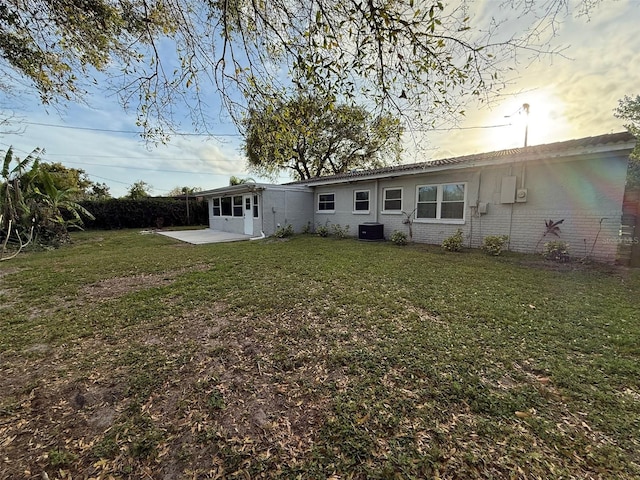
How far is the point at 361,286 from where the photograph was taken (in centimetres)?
520

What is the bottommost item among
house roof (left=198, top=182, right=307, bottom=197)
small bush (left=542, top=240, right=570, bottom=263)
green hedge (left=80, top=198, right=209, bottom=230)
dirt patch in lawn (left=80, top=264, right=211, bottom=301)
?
dirt patch in lawn (left=80, top=264, right=211, bottom=301)

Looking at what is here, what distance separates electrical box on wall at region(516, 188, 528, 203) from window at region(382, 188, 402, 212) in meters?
4.03

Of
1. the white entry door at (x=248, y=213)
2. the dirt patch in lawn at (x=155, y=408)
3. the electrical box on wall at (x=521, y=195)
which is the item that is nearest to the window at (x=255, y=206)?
the white entry door at (x=248, y=213)

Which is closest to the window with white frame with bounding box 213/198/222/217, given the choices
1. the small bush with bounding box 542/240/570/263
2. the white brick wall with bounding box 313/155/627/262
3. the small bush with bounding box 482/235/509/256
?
the white brick wall with bounding box 313/155/627/262

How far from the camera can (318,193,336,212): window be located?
14034 millimetres

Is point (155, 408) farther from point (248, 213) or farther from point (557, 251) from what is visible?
point (248, 213)

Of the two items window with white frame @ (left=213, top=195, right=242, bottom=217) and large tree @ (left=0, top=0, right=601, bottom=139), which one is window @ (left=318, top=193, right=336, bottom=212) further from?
large tree @ (left=0, top=0, right=601, bottom=139)

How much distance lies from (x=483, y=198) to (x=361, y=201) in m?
5.03

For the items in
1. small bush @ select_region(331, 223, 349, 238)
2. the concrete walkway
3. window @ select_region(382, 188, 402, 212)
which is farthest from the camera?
small bush @ select_region(331, 223, 349, 238)

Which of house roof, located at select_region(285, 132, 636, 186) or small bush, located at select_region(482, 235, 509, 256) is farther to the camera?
small bush, located at select_region(482, 235, 509, 256)

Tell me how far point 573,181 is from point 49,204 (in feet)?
56.6

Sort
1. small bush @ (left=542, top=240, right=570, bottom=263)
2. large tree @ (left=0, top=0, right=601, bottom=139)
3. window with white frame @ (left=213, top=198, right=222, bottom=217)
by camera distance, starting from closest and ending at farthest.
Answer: large tree @ (left=0, top=0, right=601, bottom=139) < small bush @ (left=542, top=240, right=570, bottom=263) < window with white frame @ (left=213, top=198, right=222, bottom=217)

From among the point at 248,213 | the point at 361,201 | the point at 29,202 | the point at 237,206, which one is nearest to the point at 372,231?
the point at 361,201

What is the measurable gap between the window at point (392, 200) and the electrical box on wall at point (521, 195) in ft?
13.2
